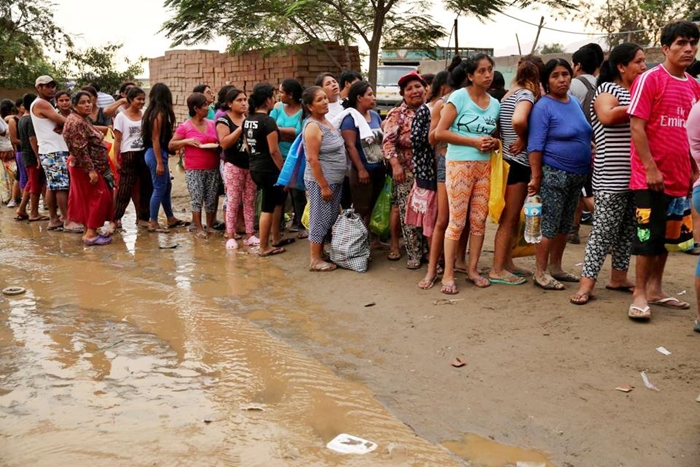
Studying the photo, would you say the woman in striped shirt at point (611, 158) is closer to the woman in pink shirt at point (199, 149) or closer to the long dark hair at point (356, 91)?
the long dark hair at point (356, 91)

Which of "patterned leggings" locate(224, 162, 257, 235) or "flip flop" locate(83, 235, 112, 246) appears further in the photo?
"flip flop" locate(83, 235, 112, 246)

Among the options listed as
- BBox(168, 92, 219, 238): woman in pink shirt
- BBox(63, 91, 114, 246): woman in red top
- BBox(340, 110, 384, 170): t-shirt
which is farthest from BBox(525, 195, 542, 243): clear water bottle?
BBox(63, 91, 114, 246): woman in red top

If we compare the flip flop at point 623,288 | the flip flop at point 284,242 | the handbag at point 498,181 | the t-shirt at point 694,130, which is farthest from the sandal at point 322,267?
the t-shirt at point 694,130

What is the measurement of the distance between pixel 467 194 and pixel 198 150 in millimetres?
4019

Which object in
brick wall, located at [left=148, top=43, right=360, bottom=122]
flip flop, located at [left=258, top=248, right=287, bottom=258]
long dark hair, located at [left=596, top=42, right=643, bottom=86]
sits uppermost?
brick wall, located at [left=148, top=43, right=360, bottom=122]

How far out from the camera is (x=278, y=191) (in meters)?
7.64

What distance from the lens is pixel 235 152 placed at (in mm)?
8039

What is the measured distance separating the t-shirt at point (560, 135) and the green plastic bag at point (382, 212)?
192cm

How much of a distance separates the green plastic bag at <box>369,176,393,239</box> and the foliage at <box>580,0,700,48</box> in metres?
12.1

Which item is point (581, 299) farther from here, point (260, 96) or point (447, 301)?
point (260, 96)

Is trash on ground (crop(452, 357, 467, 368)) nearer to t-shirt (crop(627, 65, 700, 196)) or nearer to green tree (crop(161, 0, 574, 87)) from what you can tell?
t-shirt (crop(627, 65, 700, 196))

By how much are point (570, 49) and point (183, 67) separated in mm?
9947

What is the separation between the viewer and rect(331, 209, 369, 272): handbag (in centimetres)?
670

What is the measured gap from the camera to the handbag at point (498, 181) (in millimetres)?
5664
